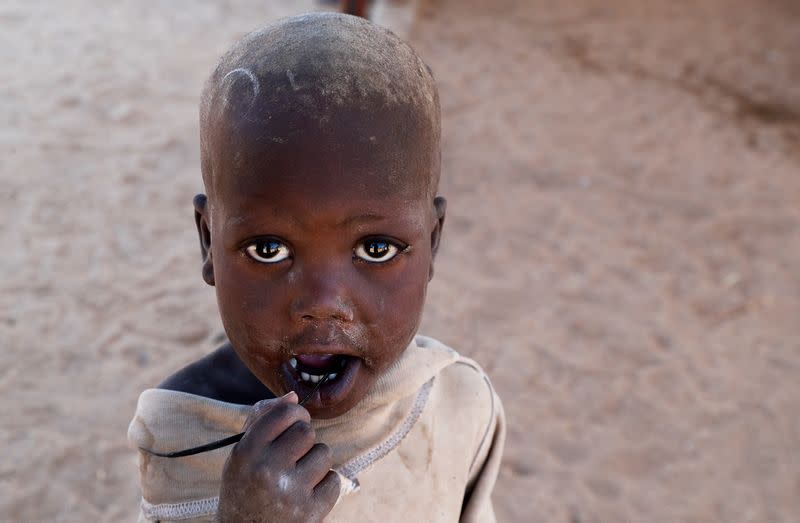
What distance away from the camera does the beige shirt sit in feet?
4.92

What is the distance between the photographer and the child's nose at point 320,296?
1260 millimetres

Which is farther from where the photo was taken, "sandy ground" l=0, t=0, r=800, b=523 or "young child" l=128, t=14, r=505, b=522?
"sandy ground" l=0, t=0, r=800, b=523

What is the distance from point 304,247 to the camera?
1.25m

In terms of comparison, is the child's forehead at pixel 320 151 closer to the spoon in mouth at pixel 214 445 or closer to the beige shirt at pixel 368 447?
the spoon in mouth at pixel 214 445

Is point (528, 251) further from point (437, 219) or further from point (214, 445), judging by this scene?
point (214, 445)

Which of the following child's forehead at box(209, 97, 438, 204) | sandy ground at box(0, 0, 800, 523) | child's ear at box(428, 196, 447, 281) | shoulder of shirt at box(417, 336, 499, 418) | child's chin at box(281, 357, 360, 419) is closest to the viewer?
child's forehead at box(209, 97, 438, 204)

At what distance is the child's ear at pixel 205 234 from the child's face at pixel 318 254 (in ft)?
0.29

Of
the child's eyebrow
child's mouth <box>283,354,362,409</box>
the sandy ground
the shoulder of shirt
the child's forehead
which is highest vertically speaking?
the child's forehead

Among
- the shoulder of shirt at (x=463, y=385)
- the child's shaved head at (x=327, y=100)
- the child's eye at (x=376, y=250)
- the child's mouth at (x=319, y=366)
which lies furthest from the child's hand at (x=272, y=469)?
the shoulder of shirt at (x=463, y=385)

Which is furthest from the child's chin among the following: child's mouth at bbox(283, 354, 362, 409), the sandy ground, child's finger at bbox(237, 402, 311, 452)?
the sandy ground

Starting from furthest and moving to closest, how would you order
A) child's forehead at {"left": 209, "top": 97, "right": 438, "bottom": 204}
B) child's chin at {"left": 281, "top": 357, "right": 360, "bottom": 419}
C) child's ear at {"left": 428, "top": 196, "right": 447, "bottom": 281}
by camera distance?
child's ear at {"left": 428, "top": 196, "right": 447, "bottom": 281} → child's chin at {"left": 281, "top": 357, "right": 360, "bottom": 419} → child's forehead at {"left": 209, "top": 97, "right": 438, "bottom": 204}

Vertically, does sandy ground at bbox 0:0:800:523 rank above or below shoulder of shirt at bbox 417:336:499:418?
below

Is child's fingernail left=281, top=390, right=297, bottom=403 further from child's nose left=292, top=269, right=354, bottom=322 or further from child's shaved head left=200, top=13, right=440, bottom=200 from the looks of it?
child's shaved head left=200, top=13, right=440, bottom=200

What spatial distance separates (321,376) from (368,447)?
205 millimetres
